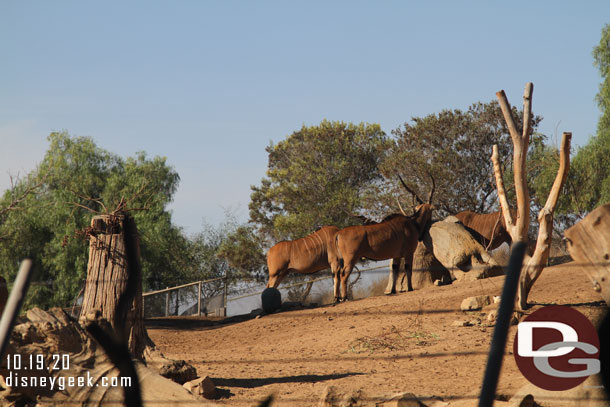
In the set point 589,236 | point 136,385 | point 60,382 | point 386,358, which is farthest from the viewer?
point 386,358

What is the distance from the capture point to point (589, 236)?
3.54 metres

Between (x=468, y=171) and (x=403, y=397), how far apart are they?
16126 millimetres

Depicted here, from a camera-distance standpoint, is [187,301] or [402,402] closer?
[402,402]

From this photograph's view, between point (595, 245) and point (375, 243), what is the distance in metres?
9.34

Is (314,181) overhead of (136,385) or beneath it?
overhead

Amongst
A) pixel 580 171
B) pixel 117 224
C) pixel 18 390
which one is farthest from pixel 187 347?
pixel 580 171

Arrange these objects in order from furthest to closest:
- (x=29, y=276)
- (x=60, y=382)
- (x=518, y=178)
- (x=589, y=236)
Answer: (x=518, y=178) → (x=60, y=382) → (x=589, y=236) → (x=29, y=276)

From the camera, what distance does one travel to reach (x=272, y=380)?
6.98 m

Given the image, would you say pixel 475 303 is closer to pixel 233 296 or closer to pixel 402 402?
pixel 402 402

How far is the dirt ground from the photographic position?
20.9 ft

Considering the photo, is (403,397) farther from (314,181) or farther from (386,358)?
(314,181)

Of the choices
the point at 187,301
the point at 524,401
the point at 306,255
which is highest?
the point at 306,255

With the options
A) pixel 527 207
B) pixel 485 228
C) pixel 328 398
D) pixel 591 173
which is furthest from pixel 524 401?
pixel 591 173

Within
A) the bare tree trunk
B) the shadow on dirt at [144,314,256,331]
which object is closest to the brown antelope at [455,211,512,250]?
the shadow on dirt at [144,314,256,331]
